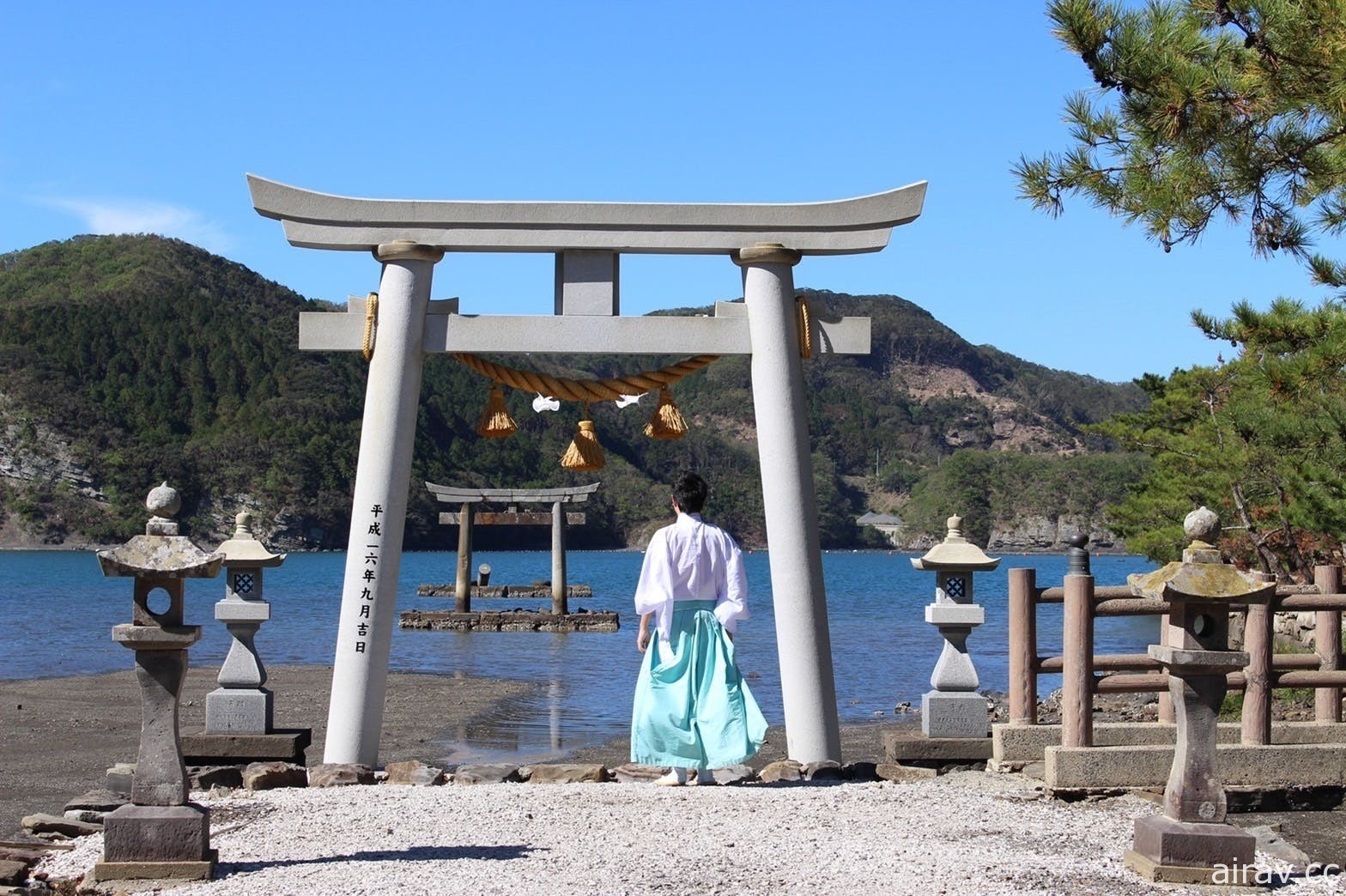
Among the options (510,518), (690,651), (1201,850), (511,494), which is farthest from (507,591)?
(1201,850)

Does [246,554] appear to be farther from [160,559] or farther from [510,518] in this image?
[510,518]

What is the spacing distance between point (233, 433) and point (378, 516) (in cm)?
9697

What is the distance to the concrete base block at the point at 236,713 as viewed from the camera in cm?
913

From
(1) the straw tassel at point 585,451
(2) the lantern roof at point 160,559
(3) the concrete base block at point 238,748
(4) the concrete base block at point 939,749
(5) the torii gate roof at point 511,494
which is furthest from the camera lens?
(5) the torii gate roof at point 511,494

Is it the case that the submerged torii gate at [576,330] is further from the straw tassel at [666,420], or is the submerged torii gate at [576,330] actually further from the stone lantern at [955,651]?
the stone lantern at [955,651]

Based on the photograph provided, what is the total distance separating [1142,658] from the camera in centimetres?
797

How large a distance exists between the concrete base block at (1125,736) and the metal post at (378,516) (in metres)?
3.83

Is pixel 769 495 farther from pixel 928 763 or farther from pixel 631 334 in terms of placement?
pixel 928 763

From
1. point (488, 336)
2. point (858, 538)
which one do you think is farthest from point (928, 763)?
point (858, 538)

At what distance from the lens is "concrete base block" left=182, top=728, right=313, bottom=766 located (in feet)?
29.4

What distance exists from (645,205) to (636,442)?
110 meters

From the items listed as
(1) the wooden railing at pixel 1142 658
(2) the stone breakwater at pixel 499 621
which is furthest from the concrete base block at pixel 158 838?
(2) the stone breakwater at pixel 499 621

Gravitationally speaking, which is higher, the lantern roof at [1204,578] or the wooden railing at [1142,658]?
the lantern roof at [1204,578]

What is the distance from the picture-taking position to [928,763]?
8875 millimetres
